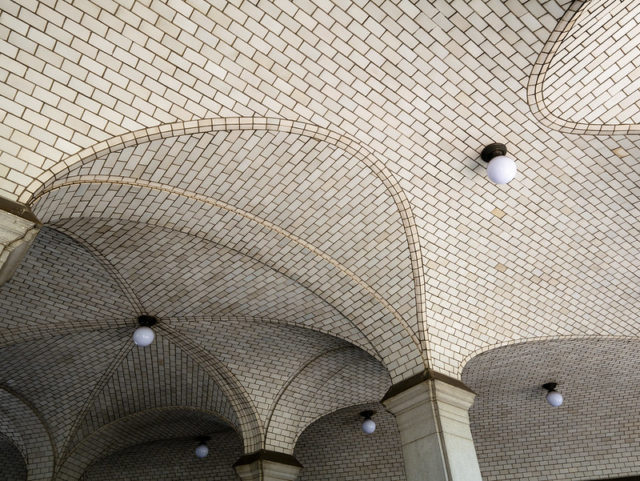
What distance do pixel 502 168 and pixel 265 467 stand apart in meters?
6.25

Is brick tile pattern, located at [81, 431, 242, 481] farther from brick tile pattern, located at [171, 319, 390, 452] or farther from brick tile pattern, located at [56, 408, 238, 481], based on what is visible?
brick tile pattern, located at [171, 319, 390, 452]

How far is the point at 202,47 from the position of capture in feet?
16.2

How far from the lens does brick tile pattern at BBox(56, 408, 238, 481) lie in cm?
1156

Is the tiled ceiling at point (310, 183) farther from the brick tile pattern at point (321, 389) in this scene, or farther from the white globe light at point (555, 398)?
the white globe light at point (555, 398)

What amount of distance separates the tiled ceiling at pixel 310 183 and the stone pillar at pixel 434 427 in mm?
348

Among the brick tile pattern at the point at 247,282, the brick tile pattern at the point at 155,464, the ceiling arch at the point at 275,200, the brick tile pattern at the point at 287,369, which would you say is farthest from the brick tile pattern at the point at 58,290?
the brick tile pattern at the point at 155,464

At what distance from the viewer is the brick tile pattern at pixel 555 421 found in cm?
1009

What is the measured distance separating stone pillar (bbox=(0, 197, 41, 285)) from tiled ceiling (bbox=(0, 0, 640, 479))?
0.57ft

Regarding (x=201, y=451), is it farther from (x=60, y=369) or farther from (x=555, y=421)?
(x=555, y=421)

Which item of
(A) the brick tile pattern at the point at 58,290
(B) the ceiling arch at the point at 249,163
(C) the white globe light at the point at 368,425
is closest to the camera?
(B) the ceiling arch at the point at 249,163

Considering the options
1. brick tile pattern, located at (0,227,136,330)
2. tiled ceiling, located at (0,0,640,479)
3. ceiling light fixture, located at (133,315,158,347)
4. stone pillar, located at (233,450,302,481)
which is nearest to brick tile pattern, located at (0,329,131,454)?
tiled ceiling, located at (0,0,640,479)

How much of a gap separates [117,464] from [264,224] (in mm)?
9294

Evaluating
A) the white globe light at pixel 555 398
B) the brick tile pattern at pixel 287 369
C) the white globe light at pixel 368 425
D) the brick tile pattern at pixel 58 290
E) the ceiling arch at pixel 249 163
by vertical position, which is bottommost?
the white globe light at pixel 555 398

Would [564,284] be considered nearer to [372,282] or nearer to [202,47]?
[372,282]
